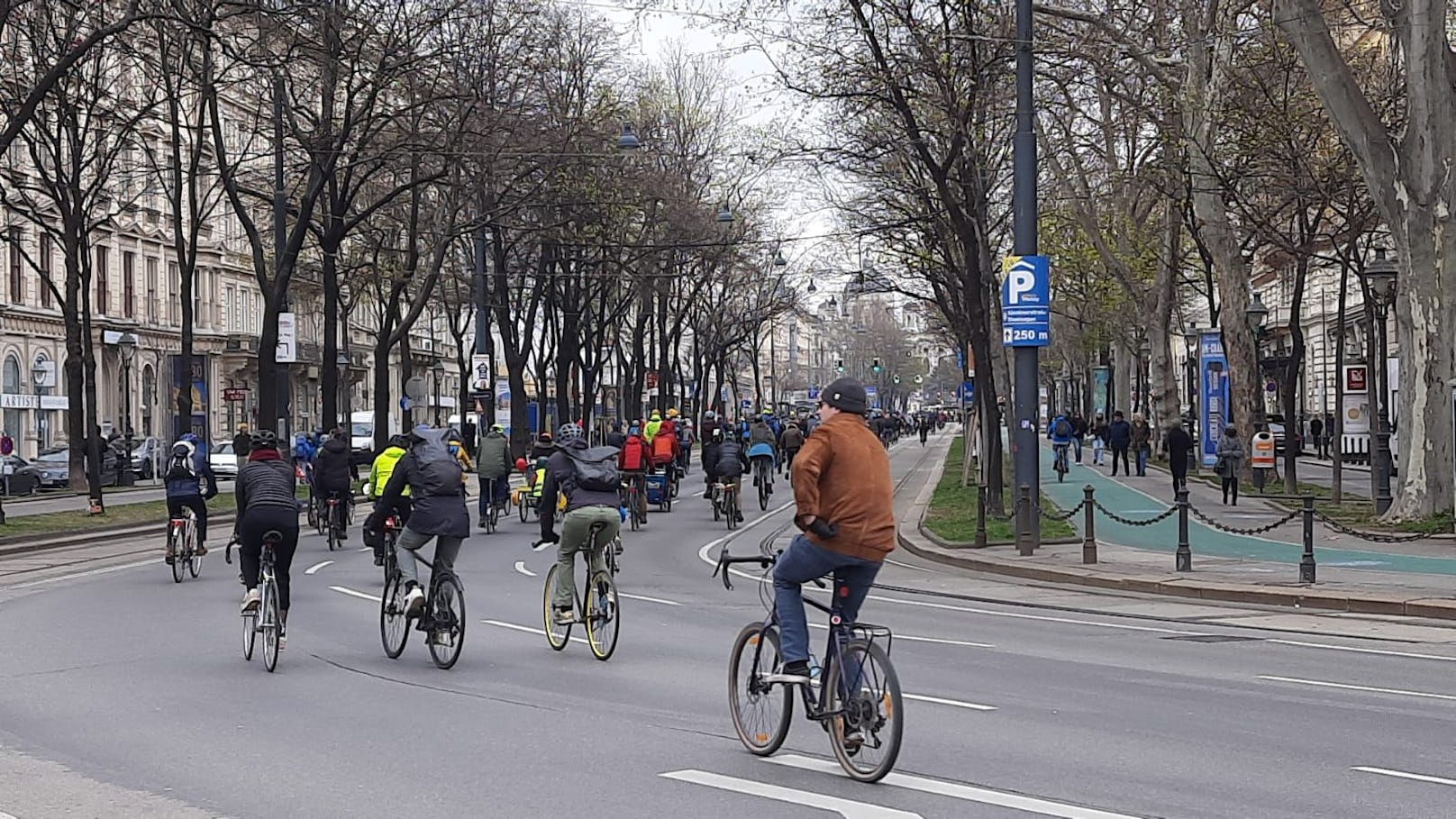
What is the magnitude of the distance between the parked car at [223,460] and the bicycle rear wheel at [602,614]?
42.1 m

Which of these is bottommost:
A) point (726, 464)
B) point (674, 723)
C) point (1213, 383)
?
point (674, 723)

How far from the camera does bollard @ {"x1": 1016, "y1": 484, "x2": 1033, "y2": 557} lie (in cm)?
2312

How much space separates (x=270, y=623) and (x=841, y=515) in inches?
242

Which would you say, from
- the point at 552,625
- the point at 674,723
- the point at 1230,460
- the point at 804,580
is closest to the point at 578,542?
the point at 552,625

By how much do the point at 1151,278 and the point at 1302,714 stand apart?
50.8m

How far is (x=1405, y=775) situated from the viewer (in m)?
8.65

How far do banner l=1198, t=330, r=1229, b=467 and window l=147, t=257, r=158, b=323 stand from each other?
139 ft

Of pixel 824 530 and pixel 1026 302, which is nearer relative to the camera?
pixel 824 530

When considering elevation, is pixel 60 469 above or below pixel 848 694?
below

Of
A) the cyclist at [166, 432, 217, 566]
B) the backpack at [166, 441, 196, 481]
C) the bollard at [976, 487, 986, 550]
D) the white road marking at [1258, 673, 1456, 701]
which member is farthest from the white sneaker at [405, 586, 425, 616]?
the bollard at [976, 487, 986, 550]

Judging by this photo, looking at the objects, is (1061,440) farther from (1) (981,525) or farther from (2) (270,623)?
(2) (270,623)

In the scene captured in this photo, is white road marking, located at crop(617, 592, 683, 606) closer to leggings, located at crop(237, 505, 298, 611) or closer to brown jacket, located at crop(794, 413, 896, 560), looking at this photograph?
leggings, located at crop(237, 505, 298, 611)

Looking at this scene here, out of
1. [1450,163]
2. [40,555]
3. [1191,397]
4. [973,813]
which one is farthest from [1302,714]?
[1191,397]

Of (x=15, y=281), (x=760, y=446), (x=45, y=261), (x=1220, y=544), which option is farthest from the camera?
(x=15, y=281)
